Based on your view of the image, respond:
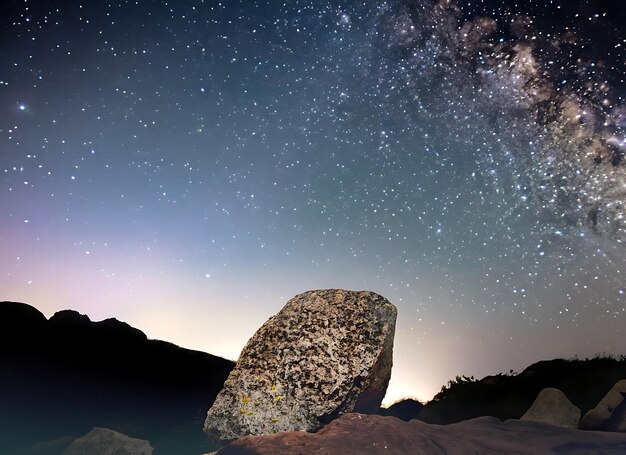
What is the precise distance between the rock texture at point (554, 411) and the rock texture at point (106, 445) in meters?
9.29

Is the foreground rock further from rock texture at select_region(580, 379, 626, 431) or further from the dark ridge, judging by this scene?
the dark ridge

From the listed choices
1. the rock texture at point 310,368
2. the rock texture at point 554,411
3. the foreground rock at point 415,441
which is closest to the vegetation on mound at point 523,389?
the rock texture at point 554,411

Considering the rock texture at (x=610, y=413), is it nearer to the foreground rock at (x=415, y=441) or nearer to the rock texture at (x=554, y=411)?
the rock texture at (x=554, y=411)

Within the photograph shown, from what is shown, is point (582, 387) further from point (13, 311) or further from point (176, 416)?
point (13, 311)

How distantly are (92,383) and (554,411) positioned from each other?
2277cm

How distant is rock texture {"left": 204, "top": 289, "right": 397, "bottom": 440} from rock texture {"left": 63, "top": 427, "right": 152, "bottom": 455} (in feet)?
7.97

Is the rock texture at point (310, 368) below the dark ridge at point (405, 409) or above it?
above

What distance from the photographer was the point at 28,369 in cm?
2125

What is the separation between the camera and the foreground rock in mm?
5977

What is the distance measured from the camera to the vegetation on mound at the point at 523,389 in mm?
13516

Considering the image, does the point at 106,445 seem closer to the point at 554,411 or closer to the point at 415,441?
the point at 415,441

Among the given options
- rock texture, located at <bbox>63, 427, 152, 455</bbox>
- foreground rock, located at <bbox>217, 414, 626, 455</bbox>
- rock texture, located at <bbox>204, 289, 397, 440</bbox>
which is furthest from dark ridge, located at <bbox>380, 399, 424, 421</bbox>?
rock texture, located at <bbox>63, 427, 152, 455</bbox>

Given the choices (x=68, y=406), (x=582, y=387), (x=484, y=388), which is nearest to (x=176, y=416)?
(x=68, y=406)

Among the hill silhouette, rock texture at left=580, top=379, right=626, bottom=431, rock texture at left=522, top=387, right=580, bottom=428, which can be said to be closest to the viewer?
rock texture at left=580, top=379, right=626, bottom=431
